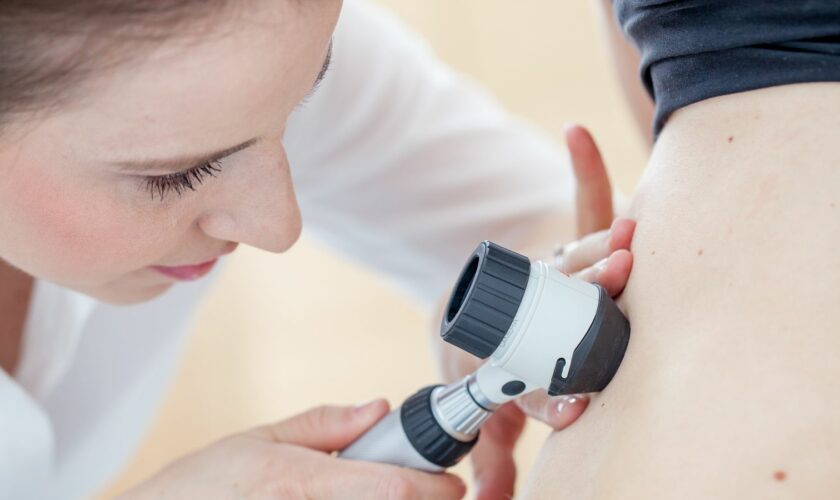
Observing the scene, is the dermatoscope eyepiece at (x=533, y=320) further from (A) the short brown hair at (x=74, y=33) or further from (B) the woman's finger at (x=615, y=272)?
(A) the short brown hair at (x=74, y=33)

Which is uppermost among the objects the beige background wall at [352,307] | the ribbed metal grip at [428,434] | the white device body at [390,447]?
the ribbed metal grip at [428,434]

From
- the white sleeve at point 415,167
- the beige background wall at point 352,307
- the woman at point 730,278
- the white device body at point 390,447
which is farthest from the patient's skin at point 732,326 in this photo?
the beige background wall at point 352,307

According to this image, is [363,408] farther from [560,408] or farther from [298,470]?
[560,408]

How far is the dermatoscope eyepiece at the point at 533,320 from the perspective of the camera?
24.6 inches

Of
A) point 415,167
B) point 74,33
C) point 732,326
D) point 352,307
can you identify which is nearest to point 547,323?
point 732,326

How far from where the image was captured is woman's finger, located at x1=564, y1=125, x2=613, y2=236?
3.12 feet

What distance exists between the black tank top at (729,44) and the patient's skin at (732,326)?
12mm

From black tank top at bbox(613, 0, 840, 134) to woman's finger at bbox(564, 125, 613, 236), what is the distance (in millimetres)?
219

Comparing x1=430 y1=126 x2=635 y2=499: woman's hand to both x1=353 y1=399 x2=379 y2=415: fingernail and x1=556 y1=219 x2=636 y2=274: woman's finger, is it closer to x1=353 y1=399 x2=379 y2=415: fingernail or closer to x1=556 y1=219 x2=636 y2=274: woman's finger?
x1=556 y1=219 x2=636 y2=274: woman's finger

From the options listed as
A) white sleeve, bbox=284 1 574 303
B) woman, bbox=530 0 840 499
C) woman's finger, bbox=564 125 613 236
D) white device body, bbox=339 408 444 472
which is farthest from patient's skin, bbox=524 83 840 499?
white sleeve, bbox=284 1 574 303

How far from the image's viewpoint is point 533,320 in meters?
0.63

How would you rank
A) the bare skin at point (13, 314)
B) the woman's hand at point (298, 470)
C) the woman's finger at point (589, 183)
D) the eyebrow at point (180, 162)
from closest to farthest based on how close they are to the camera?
the eyebrow at point (180, 162)
the woman's hand at point (298, 470)
the woman's finger at point (589, 183)
the bare skin at point (13, 314)

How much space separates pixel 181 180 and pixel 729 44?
1.26ft

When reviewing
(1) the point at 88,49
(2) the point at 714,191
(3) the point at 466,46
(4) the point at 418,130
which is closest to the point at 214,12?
(1) the point at 88,49
